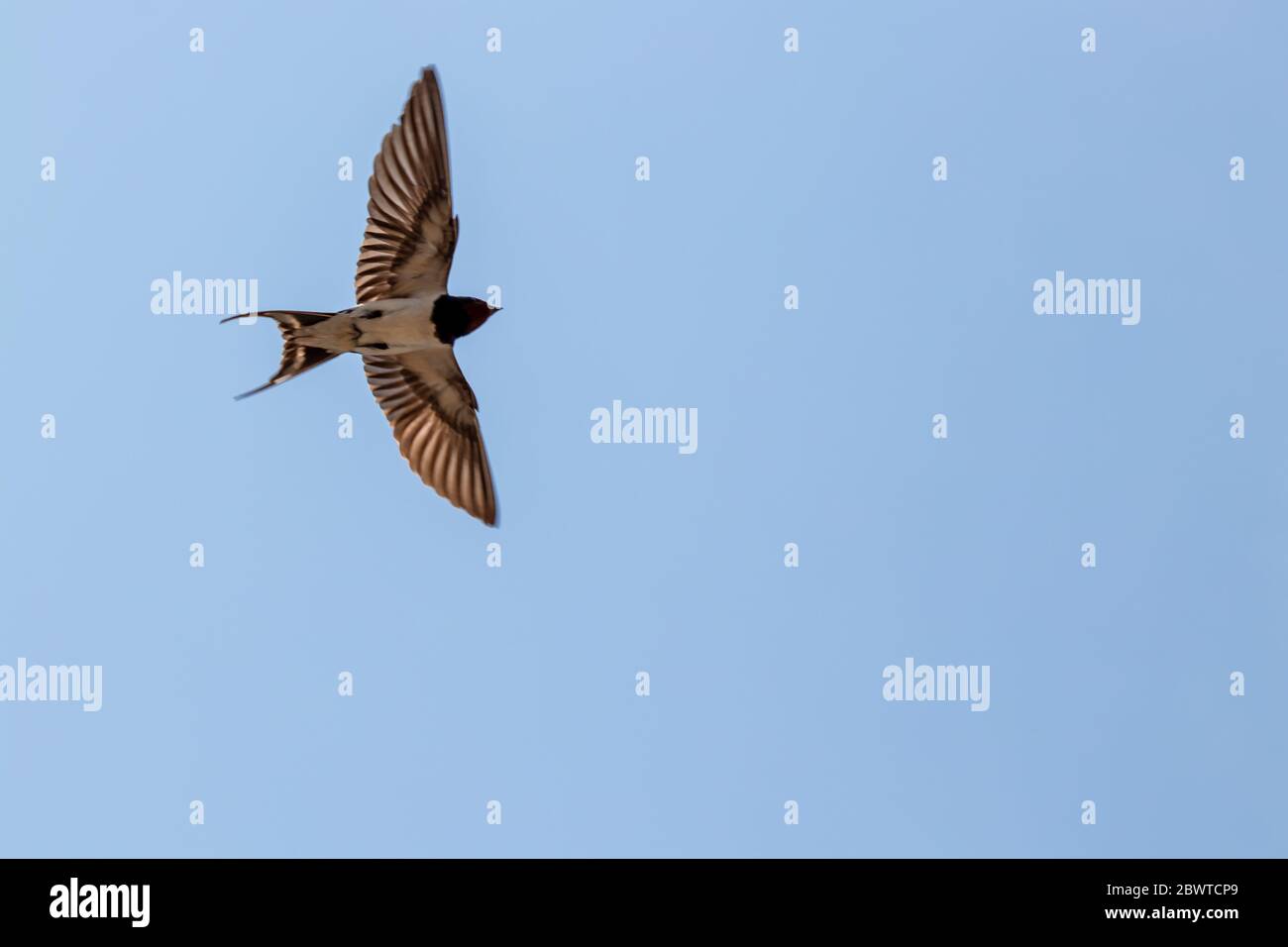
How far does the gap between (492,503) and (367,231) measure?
3.12 ft

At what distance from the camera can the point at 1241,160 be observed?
20.6 ft

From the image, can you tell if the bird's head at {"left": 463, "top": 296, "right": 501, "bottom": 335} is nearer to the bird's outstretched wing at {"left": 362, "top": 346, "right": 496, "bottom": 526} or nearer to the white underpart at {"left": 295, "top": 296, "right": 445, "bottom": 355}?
the white underpart at {"left": 295, "top": 296, "right": 445, "bottom": 355}

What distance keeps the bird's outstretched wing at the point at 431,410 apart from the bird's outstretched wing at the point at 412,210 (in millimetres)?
331

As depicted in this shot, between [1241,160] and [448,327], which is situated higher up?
[1241,160]

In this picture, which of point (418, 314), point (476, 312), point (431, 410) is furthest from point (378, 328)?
point (431, 410)

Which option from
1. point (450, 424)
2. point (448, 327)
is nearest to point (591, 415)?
point (450, 424)

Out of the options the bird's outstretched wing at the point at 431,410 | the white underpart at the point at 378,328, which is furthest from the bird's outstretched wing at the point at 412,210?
the bird's outstretched wing at the point at 431,410

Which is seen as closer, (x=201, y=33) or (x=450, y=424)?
(x=450, y=424)

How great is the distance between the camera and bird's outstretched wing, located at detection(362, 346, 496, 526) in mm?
5051

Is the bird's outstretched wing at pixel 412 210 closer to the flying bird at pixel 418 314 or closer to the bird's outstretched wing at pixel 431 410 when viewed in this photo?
the flying bird at pixel 418 314

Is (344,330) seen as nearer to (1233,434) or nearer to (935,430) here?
(935,430)

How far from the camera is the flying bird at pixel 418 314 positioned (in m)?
4.50

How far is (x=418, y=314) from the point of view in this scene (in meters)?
4.64
